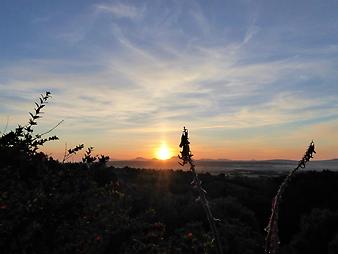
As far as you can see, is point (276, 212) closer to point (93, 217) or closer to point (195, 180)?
point (195, 180)

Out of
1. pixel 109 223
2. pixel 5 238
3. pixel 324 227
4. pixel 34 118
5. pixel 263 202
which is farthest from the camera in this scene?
pixel 263 202

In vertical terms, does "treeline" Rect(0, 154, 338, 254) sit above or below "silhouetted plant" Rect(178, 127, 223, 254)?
below

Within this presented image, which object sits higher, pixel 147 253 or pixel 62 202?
pixel 62 202

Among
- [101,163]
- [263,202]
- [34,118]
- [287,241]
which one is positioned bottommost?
[287,241]

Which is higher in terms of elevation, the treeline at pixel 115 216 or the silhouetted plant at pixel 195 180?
the silhouetted plant at pixel 195 180

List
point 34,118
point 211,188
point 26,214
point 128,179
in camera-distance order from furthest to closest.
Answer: point 128,179 < point 211,188 < point 34,118 < point 26,214

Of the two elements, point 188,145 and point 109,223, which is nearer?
point 188,145

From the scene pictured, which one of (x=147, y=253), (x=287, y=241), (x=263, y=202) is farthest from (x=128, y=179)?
(x=147, y=253)

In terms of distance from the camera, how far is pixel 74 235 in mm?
5547

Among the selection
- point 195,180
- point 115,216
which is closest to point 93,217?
point 115,216

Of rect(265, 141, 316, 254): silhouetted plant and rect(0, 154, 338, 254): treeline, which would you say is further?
rect(0, 154, 338, 254): treeline

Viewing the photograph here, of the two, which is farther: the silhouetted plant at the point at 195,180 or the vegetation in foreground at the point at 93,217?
the vegetation in foreground at the point at 93,217

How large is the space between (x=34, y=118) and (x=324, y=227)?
38.0 feet

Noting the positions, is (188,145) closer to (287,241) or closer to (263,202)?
(287,241)
